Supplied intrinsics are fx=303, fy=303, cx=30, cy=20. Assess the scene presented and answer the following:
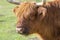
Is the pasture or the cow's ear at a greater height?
the cow's ear

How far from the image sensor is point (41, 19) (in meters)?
7.71

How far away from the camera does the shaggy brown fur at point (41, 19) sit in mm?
7578

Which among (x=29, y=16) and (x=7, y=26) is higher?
(x=29, y=16)

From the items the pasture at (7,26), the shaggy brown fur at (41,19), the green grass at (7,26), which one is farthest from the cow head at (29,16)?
the green grass at (7,26)

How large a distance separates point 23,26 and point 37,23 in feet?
1.36

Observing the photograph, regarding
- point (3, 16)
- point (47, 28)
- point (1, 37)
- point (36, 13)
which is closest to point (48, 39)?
point (47, 28)

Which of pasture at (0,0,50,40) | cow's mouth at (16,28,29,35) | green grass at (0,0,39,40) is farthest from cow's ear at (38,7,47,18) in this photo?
green grass at (0,0,39,40)

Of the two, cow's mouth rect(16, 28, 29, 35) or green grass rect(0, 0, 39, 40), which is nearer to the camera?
cow's mouth rect(16, 28, 29, 35)

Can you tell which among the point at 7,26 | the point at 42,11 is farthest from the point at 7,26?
the point at 42,11

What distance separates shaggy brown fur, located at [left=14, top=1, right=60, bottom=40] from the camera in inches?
298

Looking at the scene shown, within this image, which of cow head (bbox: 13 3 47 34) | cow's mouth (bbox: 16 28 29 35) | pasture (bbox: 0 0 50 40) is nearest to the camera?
cow's mouth (bbox: 16 28 29 35)

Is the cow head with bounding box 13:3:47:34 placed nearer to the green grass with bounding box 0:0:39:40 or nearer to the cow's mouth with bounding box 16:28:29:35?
the cow's mouth with bounding box 16:28:29:35

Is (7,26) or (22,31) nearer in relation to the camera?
Answer: (22,31)

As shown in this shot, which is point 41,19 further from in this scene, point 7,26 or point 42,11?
point 7,26
